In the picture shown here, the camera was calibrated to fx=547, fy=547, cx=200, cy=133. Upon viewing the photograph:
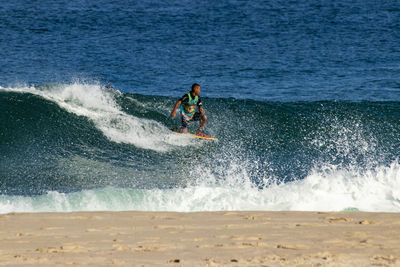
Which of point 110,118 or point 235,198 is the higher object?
point 110,118

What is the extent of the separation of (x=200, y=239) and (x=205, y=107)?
11.2 m

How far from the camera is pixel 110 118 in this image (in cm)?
1466

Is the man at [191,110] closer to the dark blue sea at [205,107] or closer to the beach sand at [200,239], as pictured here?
the dark blue sea at [205,107]

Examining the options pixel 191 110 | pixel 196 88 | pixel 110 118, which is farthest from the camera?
pixel 110 118

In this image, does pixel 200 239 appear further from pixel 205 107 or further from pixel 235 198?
pixel 205 107

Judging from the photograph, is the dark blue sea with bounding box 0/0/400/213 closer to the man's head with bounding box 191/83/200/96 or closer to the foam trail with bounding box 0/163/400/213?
the foam trail with bounding box 0/163/400/213

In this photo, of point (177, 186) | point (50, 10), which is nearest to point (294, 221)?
point (177, 186)

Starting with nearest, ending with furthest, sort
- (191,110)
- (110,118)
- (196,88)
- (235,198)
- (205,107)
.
→ (235,198) < (196,88) < (191,110) < (110,118) < (205,107)

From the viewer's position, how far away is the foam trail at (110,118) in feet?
43.9

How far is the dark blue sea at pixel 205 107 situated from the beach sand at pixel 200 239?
5.34ft

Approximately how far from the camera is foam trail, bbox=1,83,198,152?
43.9 feet

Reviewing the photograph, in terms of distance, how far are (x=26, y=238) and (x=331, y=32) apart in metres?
27.0

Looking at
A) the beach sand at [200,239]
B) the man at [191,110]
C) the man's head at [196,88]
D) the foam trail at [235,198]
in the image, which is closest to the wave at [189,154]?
the foam trail at [235,198]

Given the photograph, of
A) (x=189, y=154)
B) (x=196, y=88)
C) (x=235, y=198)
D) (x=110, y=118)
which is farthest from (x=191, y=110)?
(x=235, y=198)
